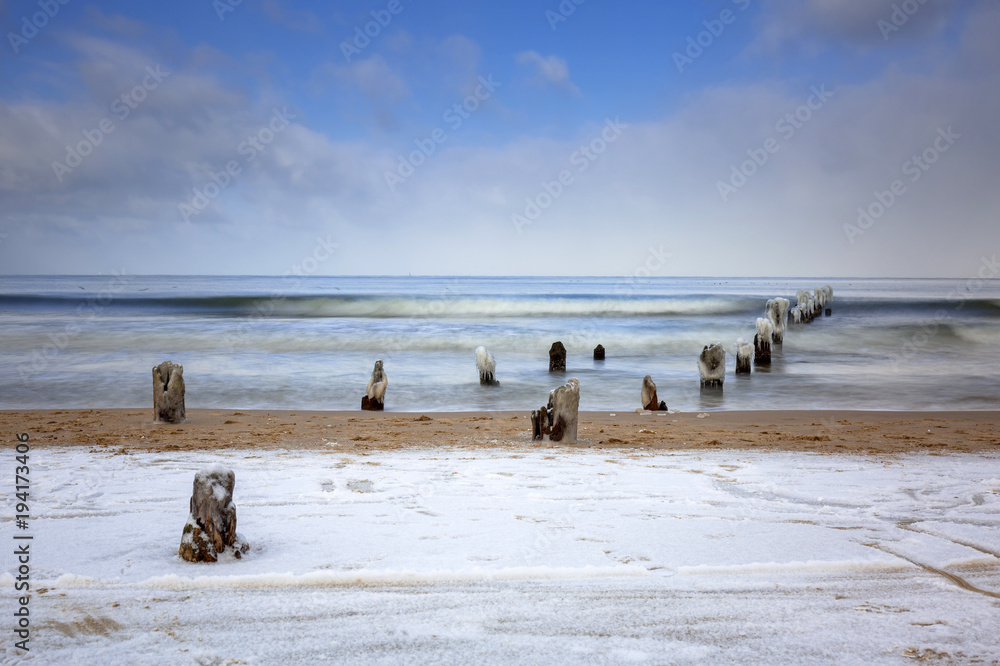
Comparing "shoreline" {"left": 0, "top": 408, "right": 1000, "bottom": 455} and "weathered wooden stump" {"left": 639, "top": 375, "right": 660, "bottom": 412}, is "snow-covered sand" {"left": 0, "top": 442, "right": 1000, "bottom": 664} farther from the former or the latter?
"weathered wooden stump" {"left": 639, "top": 375, "right": 660, "bottom": 412}

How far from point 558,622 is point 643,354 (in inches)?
844

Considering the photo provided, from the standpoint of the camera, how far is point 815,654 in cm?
281

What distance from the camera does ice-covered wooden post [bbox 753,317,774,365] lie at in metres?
19.0

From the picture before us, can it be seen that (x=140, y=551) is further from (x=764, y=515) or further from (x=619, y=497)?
(x=764, y=515)

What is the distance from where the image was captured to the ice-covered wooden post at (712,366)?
1454 centimetres

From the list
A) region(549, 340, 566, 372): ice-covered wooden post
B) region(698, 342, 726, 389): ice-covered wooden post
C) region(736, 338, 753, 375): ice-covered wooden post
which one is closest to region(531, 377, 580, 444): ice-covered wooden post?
region(698, 342, 726, 389): ice-covered wooden post

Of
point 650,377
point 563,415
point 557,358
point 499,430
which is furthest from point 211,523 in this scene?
point 557,358

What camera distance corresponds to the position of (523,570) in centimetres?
366

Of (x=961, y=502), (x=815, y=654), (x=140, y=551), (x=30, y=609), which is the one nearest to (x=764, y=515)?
(x=961, y=502)

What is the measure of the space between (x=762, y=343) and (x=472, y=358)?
26.6 feet

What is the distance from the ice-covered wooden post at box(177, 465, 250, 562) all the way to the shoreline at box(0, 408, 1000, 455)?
144 inches

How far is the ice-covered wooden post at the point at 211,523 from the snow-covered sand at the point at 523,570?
0.08 m

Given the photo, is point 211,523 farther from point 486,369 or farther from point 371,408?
point 486,369

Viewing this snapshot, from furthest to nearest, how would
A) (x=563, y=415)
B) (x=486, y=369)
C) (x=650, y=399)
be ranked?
(x=486, y=369) → (x=650, y=399) → (x=563, y=415)
